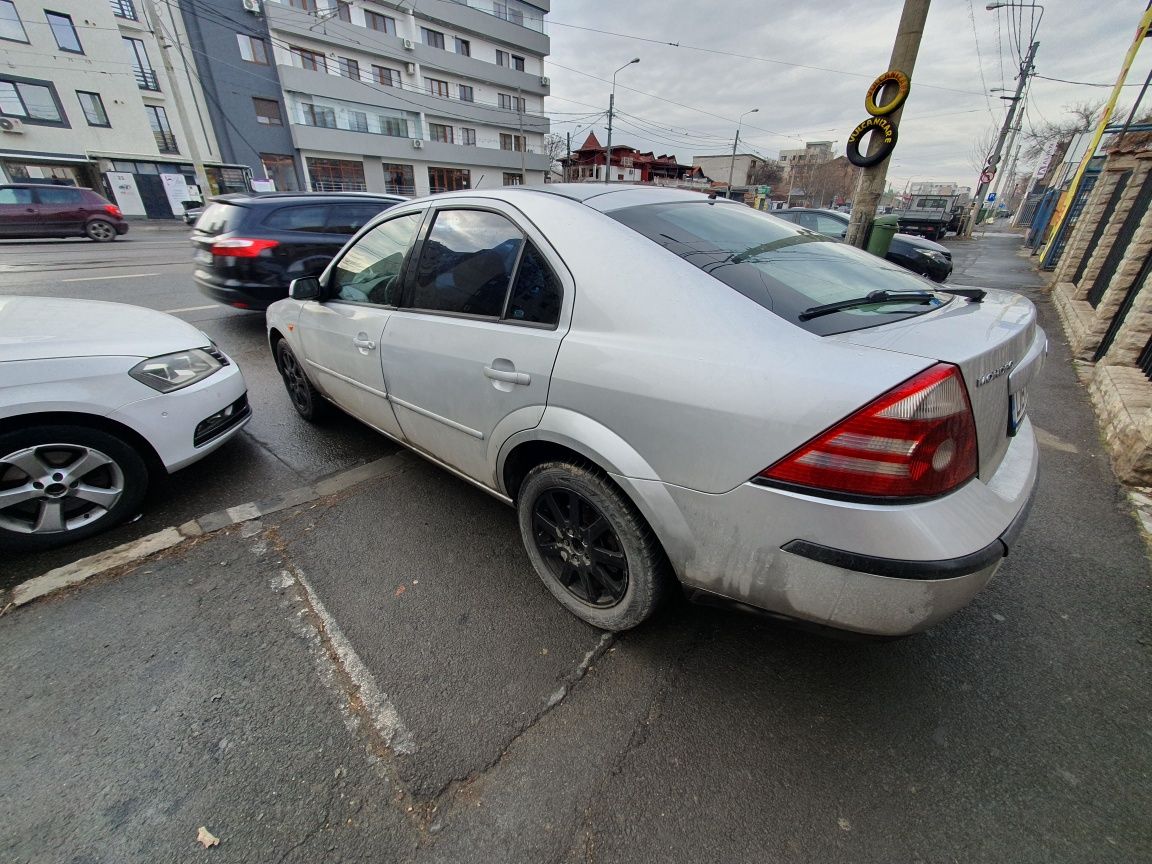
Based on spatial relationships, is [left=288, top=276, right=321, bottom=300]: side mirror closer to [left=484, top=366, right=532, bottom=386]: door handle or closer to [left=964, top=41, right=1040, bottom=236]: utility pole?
[left=484, top=366, right=532, bottom=386]: door handle

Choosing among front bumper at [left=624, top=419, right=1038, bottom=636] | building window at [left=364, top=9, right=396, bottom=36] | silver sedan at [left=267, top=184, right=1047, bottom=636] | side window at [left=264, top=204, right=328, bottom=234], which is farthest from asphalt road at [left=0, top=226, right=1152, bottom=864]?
building window at [left=364, top=9, right=396, bottom=36]

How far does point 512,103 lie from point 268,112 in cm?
1861

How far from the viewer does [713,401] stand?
1.41 m

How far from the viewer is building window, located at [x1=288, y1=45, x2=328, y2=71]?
28844mm

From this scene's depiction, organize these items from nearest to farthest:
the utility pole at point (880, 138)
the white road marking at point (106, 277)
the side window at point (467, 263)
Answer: the side window at point (467, 263) → the utility pole at point (880, 138) → the white road marking at point (106, 277)

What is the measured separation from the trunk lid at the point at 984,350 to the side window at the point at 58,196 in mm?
21844

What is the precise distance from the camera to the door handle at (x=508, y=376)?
188cm

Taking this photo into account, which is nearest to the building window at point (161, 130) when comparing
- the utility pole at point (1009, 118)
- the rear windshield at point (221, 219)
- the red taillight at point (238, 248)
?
the rear windshield at point (221, 219)

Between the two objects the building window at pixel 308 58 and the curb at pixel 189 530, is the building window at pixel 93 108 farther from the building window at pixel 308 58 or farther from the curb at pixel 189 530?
the curb at pixel 189 530

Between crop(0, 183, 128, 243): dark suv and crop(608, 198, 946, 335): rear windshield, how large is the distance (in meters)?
20.8

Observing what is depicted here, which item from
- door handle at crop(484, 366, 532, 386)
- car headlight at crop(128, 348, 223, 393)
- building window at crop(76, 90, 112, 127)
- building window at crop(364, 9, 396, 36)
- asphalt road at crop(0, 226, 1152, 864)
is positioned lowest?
asphalt road at crop(0, 226, 1152, 864)

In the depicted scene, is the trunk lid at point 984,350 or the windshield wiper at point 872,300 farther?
the windshield wiper at point 872,300

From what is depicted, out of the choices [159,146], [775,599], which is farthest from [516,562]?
[159,146]

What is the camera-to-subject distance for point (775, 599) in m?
1.47
